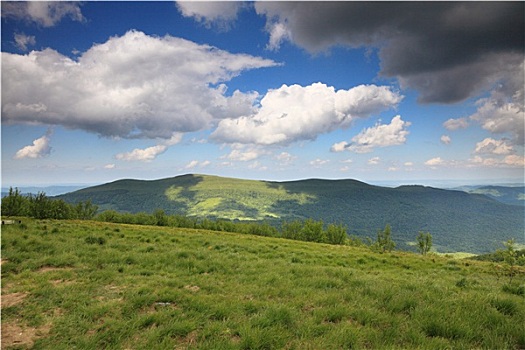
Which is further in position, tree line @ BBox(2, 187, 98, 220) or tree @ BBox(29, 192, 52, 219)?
tree @ BBox(29, 192, 52, 219)

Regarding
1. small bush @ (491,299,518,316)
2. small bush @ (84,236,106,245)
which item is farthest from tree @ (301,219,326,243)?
small bush @ (491,299,518,316)

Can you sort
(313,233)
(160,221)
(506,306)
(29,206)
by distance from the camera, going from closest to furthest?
1. (506,306)
2. (29,206)
3. (313,233)
4. (160,221)

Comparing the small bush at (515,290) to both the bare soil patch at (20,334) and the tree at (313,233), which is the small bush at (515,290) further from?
the tree at (313,233)

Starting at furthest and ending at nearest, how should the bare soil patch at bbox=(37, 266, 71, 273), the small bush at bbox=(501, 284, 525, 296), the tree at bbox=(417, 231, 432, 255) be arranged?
the tree at bbox=(417, 231, 432, 255)
the bare soil patch at bbox=(37, 266, 71, 273)
the small bush at bbox=(501, 284, 525, 296)

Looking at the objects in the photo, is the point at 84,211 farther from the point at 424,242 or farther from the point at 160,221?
the point at 424,242

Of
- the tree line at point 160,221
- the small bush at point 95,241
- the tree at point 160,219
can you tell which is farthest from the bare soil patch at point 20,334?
the tree at point 160,219

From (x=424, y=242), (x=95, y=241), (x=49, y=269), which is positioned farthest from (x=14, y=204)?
(x=424, y=242)

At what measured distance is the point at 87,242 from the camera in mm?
18781

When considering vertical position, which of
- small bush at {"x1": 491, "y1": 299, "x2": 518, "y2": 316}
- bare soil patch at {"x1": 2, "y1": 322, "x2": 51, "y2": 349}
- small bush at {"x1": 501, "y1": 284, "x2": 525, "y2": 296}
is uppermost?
bare soil patch at {"x1": 2, "y1": 322, "x2": 51, "y2": 349}

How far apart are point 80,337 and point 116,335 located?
0.90 m

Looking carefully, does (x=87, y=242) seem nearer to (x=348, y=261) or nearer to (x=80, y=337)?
(x=80, y=337)

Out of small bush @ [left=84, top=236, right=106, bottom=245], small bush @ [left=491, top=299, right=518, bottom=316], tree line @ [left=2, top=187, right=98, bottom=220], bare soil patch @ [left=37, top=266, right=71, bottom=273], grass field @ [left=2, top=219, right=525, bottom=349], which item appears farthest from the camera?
tree line @ [left=2, top=187, right=98, bottom=220]

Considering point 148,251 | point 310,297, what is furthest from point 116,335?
point 148,251

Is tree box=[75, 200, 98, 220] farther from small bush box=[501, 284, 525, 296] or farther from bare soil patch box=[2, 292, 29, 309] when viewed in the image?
small bush box=[501, 284, 525, 296]
